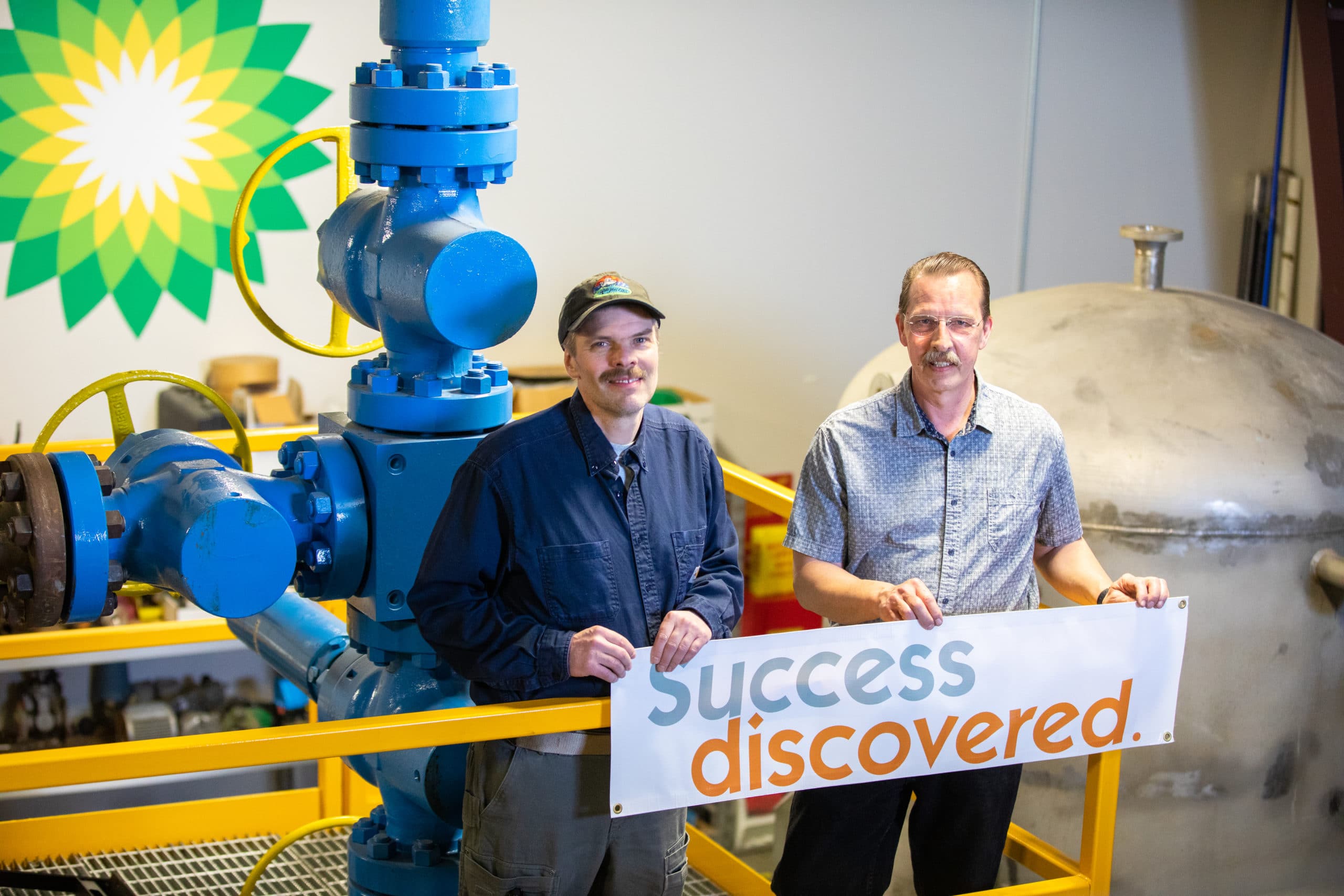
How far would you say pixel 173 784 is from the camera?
210 inches

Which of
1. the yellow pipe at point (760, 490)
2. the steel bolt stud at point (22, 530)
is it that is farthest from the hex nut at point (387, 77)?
the yellow pipe at point (760, 490)

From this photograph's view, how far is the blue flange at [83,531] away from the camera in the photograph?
235 centimetres

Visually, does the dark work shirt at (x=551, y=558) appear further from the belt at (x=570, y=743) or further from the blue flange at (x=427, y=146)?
the blue flange at (x=427, y=146)

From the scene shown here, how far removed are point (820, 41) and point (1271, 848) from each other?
11.6 ft

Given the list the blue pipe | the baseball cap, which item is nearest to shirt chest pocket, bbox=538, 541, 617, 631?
the baseball cap

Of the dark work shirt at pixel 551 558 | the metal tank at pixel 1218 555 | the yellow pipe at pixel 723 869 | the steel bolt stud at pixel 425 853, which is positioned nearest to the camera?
the dark work shirt at pixel 551 558

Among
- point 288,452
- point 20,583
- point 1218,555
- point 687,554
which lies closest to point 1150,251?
point 1218,555

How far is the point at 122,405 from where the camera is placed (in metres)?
2.86

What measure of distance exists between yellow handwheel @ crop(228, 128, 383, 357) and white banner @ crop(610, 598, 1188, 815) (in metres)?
0.97

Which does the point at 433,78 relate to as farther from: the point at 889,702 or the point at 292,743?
the point at 889,702

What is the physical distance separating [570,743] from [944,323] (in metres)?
0.90

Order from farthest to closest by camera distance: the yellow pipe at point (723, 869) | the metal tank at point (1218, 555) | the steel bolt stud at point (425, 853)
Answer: the metal tank at point (1218, 555) → the yellow pipe at point (723, 869) → the steel bolt stud at point (425, 853)

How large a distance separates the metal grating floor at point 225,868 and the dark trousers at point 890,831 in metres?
0.65

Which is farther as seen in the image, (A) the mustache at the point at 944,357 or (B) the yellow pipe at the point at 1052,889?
(B) the yellow pipe at the point at 1052,889
